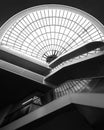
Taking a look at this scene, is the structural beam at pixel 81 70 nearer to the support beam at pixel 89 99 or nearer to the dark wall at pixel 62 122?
the dark wall at pixel 62 122

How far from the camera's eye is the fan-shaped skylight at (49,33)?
48.2 feet

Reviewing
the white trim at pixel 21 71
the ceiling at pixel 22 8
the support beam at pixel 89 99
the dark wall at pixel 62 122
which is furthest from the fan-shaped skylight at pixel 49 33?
the support beam at pixel 89 99

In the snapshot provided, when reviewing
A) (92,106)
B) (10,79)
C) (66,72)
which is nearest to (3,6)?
(10,79)

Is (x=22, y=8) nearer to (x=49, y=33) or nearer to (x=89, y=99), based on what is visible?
(x=49, y=33)

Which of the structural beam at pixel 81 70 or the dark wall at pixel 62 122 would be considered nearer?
the dark wall at pixel 62 122

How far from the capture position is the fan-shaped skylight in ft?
48.2

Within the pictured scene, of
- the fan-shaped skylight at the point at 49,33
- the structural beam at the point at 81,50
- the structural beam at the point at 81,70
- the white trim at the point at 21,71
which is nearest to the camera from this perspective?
the structural beam at the point at 81,70

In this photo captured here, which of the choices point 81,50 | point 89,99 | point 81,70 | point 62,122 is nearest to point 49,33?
point 81,50

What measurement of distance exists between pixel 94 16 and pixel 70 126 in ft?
26.7

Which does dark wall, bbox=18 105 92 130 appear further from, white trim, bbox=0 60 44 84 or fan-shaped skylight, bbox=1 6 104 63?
fan-shaped skylight, bbox=1 6 104 63

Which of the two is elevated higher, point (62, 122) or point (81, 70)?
point (81, 70)

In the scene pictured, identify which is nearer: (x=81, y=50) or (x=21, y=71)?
(x=81, y=50)

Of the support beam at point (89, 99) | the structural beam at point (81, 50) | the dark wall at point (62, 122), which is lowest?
the dark wall at point (62, 122)

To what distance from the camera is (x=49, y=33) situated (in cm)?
1706
